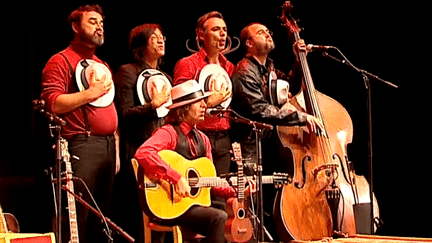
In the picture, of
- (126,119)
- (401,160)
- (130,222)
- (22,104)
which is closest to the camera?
(126,119)

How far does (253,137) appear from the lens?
6418 millimetres

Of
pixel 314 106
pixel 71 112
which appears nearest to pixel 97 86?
pixel 71 112

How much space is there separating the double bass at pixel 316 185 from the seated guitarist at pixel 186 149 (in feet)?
2.13

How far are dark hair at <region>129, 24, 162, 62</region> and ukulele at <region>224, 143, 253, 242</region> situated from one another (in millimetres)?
1266

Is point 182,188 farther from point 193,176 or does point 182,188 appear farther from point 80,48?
point 80,48

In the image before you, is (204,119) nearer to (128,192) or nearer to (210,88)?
(210,88)

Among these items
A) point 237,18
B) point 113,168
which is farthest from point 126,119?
point 237,18

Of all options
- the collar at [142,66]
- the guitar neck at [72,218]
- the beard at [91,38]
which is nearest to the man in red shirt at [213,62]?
the collar at [142,66]

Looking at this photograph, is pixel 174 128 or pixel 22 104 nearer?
pixel 174 128

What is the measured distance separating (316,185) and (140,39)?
5.70 ft

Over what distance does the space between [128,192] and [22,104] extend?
1107mm

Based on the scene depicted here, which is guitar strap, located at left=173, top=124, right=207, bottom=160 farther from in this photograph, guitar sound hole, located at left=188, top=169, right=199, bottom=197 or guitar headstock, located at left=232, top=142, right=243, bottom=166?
guitar headstock, located at left=232, top=142, right=243, bottom=166

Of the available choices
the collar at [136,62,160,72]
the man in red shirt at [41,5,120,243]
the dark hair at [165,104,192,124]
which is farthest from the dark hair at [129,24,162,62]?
the dark hair at [165,104,192,124]

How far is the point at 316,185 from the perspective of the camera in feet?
20.0
